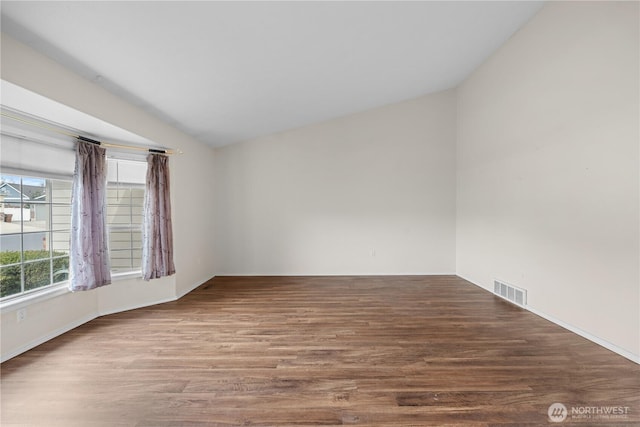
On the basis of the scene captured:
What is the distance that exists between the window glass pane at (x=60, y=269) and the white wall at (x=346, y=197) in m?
2.31

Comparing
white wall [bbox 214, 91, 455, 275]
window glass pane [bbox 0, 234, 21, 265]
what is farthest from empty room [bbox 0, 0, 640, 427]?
white wall [bbox 214, 91, 455, 275]

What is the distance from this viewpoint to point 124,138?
123 inches

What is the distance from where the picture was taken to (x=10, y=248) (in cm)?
243

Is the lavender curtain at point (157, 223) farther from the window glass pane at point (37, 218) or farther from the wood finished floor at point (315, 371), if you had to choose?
the window glass pane at point (37, 218)

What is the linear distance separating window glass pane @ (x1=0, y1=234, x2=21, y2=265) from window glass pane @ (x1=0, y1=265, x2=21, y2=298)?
0.07m

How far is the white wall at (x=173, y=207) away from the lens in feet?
6.47

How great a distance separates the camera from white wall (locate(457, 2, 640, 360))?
2.17 metres

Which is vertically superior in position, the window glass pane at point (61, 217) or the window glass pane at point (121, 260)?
the window glass pane at point (61, 217)

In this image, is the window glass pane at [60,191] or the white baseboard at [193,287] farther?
the white baseboard at [193,287]

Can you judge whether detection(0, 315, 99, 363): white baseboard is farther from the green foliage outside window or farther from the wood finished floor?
the green foliage outside window

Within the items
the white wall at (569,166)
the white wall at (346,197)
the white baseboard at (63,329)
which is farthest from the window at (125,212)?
the white wall at (569,166)

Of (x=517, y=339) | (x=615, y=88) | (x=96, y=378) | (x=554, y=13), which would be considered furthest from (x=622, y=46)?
(x=96, y=378)

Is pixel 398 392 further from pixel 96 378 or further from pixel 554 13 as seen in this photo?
pixel 554 13

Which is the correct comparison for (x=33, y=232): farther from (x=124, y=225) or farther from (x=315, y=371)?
(x=315, y=371)
